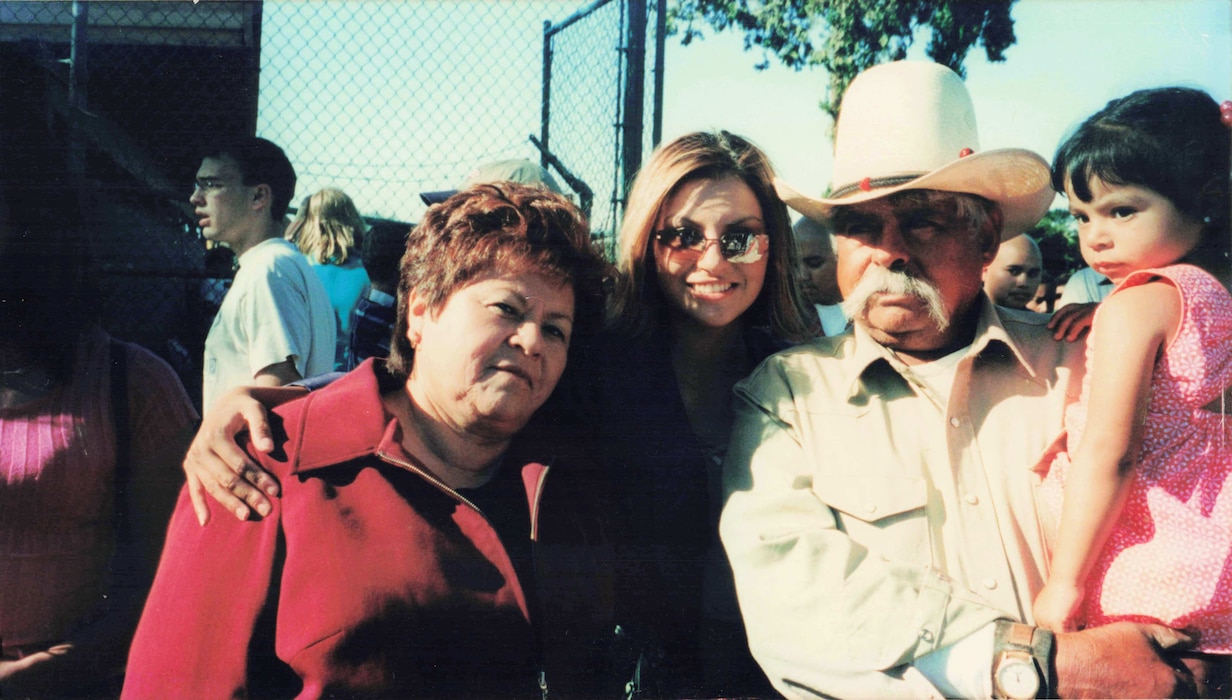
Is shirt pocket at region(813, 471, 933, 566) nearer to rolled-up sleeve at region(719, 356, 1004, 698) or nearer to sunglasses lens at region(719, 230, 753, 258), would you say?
rolled-up sleeve at region(719, 356, 1004, 698)

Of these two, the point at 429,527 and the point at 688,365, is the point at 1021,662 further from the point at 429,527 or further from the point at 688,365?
the point at 429,527

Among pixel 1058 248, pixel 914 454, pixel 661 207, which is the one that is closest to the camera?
pixel 914 454

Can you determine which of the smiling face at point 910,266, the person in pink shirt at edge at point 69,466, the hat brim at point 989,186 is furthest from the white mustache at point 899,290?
the person in pink shirt at edge at point 69,466

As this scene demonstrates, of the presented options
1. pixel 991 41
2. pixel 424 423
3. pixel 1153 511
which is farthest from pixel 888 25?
pixel 424 423

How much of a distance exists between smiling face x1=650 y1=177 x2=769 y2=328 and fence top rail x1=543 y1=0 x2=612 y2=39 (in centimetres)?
202

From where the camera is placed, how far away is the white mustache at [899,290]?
2256 mm

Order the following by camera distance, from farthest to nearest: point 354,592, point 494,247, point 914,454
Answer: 1. point 914,454
2. point 494,247
3. point 354,592

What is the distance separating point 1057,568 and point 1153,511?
239 mm

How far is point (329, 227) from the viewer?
15.4 ft

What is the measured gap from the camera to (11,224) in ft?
7.88

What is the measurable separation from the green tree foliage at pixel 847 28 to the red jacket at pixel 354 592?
81.1 inches

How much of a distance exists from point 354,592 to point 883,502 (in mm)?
1235

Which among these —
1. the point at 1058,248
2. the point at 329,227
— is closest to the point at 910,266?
the point at 329,227

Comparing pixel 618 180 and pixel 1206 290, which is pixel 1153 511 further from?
pixel 618 180
